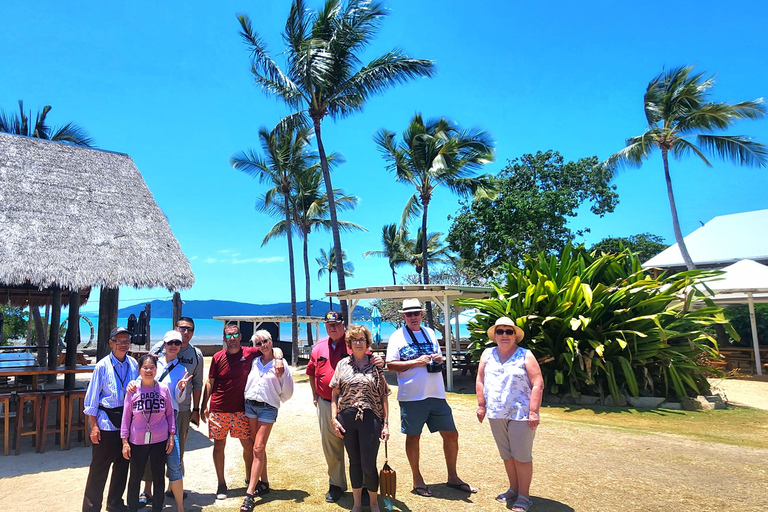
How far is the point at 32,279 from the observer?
6406 mm

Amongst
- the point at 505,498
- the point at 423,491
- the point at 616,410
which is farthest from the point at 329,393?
the point at 616,410

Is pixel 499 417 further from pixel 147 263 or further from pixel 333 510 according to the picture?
pixel 147 263

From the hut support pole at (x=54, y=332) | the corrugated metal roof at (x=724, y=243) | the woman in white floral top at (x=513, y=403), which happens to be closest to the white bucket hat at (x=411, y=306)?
the woman in white floral top at (x=513, y=403)

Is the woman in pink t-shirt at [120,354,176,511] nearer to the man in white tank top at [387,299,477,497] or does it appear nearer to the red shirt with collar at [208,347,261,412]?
the red shirt with collar at [208,347,261,412]

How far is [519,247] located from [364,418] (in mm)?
17725

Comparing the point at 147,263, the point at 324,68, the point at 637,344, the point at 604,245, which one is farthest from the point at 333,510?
the point at 604,245

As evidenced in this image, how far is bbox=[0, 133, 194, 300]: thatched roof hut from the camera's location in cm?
660

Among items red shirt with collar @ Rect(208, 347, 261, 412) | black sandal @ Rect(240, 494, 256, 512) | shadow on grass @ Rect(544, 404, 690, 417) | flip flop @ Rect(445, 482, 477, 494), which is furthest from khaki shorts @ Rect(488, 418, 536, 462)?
shadow on grass @ Rect(544, 404, 690, 417)

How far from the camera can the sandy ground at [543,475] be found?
14.0 feet

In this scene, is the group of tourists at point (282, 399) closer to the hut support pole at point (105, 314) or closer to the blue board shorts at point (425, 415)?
the blue board shorts at point (425, 415)

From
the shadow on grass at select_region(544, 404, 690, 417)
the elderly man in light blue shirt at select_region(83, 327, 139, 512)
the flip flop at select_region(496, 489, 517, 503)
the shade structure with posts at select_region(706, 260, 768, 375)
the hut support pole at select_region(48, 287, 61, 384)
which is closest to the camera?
the elderly man in light blue shirt at select_region(83, 327, 139, 512)

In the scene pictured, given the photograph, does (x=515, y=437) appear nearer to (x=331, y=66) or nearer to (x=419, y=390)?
(x=419, y=390)

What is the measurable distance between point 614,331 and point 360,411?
678 cm

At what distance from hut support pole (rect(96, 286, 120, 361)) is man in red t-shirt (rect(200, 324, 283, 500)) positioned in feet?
12.2
